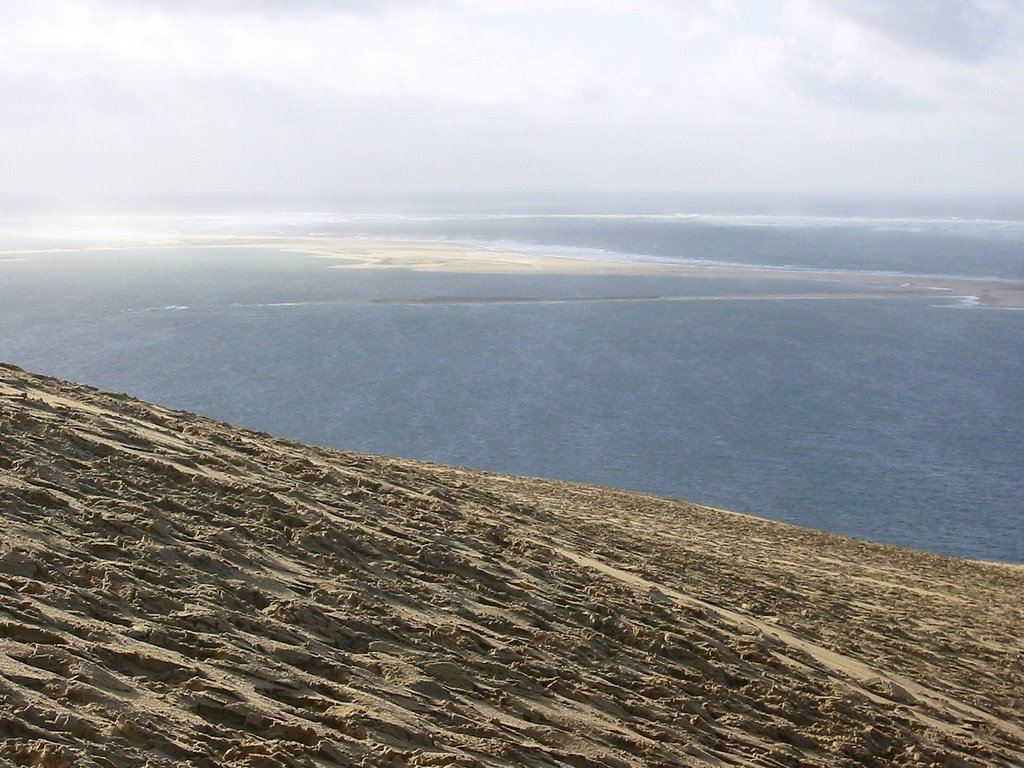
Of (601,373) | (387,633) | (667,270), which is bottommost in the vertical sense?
Answer: (601,373)

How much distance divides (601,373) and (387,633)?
35.9m

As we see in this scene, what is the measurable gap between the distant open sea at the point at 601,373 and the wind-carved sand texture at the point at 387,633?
13.7 metres

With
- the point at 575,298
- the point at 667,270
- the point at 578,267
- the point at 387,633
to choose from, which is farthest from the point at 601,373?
the point at 578,267

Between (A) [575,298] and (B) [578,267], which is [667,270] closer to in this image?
(B) [578,267]

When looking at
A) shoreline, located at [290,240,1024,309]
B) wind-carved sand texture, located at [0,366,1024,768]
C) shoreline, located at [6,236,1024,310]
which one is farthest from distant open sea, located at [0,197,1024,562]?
wind-carved sand texture, located at [0,366,1024,768]

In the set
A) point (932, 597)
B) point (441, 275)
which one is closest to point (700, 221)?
point (441, 275)

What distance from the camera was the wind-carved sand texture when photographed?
5387mm

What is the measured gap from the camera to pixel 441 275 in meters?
74.2

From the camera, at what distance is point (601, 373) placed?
42562 mm

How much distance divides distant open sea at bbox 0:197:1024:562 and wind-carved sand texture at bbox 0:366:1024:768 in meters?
13.7

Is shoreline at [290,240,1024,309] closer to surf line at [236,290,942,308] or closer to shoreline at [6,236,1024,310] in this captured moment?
shoreline at [6,236,1024,310]

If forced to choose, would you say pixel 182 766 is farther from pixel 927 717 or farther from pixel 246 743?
pixel 927 717

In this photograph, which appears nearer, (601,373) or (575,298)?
(601,373)

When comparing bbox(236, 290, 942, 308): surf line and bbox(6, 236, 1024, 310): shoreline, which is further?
bbox(6, 236, 1024, 310): shoreline
